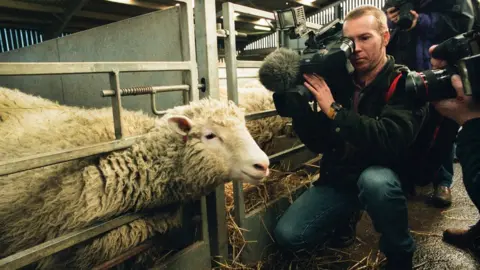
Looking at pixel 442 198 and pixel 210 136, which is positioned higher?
pixel 210 136

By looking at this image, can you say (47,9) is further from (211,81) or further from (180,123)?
(180,123)

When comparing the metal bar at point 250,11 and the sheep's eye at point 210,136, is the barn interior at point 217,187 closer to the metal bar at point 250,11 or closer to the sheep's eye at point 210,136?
the metal bar at point 250,11

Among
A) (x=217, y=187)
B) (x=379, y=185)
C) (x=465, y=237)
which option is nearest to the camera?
(x=379, y=185)

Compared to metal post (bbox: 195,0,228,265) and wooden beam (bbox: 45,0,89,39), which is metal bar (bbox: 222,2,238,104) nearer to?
metal post (bbox: 195,0,228,265)

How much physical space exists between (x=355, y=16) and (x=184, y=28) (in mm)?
980

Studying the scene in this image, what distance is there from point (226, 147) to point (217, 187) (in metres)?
0.44

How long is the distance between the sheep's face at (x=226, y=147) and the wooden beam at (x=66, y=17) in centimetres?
741

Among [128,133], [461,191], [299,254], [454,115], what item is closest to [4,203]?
[128,133]

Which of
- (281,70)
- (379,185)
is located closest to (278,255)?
(379,185)

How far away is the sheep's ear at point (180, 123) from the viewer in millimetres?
1723

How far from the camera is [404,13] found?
2727mm

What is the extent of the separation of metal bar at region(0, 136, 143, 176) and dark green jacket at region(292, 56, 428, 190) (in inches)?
41.0

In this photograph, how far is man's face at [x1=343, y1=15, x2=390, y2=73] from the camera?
198 centimetres

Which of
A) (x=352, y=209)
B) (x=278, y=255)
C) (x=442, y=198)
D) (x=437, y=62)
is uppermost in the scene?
(x=437, y=62)
